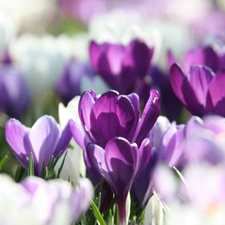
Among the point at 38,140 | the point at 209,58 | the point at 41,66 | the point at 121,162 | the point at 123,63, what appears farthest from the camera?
the point at 41,66

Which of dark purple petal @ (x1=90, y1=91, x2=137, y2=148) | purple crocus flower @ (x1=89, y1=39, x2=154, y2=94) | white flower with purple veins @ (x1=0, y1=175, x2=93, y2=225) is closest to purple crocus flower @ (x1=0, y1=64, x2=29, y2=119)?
purple crocus flower @ (x1=89, y1=39, x2=154, y2=94)

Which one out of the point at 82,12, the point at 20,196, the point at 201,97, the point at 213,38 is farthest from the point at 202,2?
the point at 20,196

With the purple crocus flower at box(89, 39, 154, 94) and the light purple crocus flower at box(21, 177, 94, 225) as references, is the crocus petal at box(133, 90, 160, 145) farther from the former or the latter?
the purple crocus flower at box(89, 39, 154, 94)

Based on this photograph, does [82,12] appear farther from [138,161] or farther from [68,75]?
[138,161]

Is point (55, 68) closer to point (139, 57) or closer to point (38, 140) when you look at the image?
point (139, 57)

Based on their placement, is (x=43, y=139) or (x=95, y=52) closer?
(x=43, y=139)

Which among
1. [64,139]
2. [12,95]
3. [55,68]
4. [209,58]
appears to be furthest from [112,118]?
[55,68]
